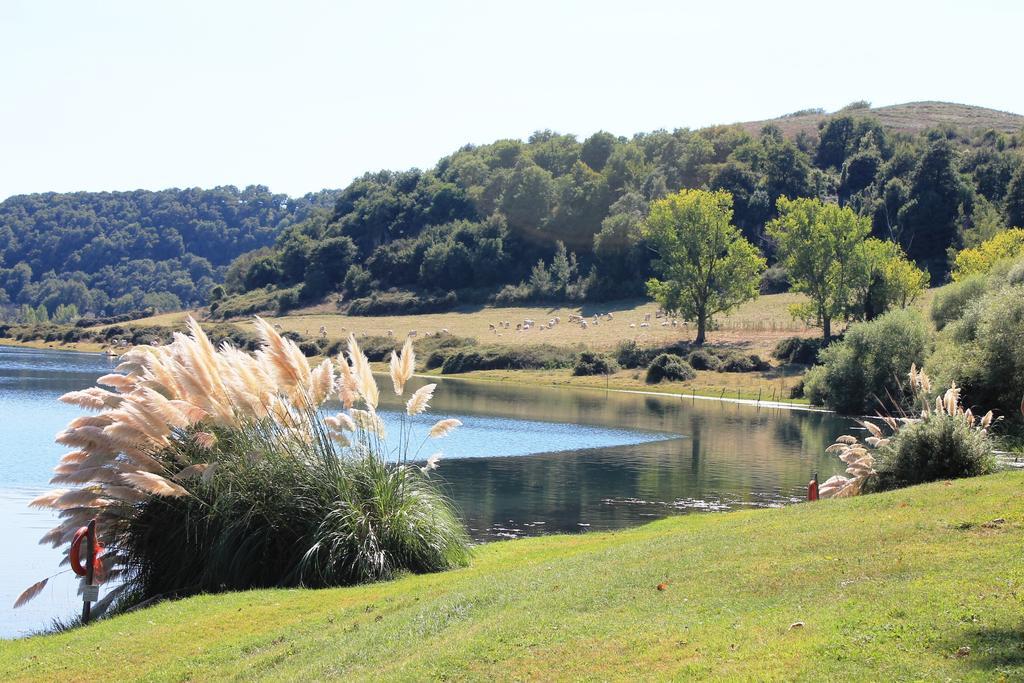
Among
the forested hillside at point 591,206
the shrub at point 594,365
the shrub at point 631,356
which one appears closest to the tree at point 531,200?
the forested hillside at point 591,206

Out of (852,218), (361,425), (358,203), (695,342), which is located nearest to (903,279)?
(852,218)

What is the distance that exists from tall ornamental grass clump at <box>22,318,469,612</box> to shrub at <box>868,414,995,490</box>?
8511 millimetres

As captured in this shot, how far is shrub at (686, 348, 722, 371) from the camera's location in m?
79.5

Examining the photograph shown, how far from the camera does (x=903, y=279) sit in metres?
78.9

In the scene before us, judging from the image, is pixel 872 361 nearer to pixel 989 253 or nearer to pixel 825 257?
pixel 989 253

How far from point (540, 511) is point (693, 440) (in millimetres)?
20215

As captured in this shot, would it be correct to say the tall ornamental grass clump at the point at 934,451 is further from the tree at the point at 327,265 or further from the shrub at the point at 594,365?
the tree at the point at 327,265

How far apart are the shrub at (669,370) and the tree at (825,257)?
10.2 metres

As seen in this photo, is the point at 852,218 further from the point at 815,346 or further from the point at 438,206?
the point at 438,206

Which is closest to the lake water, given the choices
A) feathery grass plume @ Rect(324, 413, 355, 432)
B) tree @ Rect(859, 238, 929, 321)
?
feathery grass plume @ Rect(324, 413, 355, 432)

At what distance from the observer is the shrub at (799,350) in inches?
3036

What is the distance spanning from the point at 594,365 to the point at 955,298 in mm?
31656

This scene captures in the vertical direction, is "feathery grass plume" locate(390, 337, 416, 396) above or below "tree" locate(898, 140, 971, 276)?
below

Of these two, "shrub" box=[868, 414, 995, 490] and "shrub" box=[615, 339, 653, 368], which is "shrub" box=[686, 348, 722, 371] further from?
"shrub" box=[868, 414, 995, 490]
